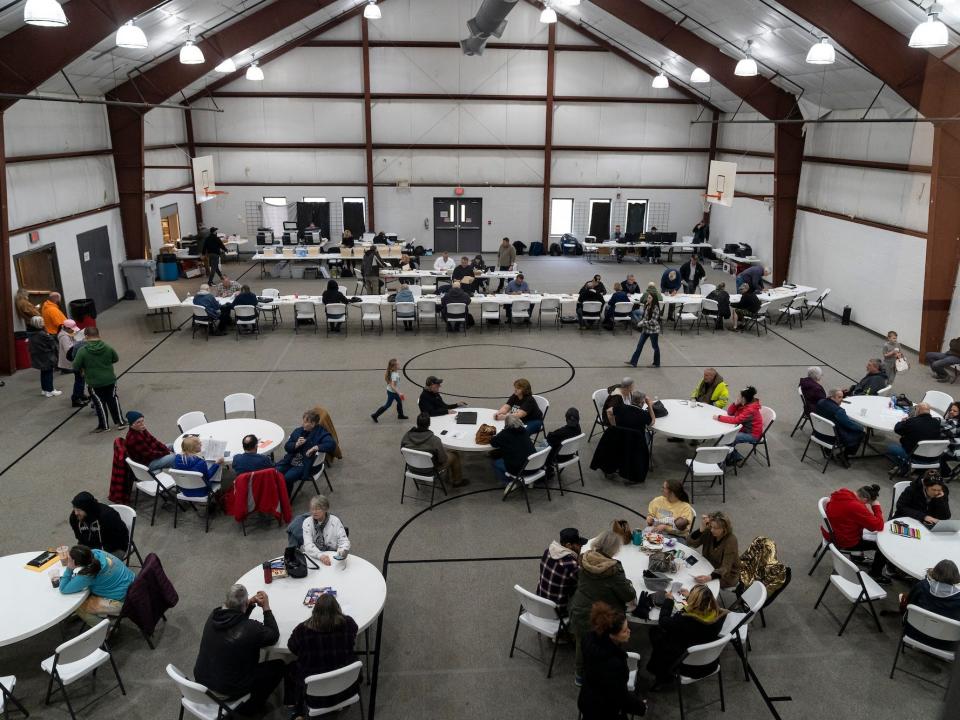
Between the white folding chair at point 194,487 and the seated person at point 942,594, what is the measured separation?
6277mm

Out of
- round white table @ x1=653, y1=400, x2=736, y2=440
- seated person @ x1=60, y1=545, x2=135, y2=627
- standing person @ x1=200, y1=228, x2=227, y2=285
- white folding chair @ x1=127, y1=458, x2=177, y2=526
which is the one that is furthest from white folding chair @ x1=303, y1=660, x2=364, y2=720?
standing person @ x1=200, y1=228, x2=227, y2=285

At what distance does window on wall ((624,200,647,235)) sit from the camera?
22.5 metres

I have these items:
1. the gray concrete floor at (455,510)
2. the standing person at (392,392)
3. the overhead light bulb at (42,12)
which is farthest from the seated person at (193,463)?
the overhead light bulb at (42,12)

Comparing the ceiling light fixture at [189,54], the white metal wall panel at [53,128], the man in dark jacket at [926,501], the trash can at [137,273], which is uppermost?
the ceiling light fixture at [189,54]

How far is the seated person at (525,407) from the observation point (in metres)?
8.00

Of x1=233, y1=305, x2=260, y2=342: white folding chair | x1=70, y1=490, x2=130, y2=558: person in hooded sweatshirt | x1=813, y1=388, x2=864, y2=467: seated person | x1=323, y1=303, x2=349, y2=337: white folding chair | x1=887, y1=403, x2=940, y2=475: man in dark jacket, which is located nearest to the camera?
x1=70, y1=490, x2=130, y2=558: person in hooded sweatshirt

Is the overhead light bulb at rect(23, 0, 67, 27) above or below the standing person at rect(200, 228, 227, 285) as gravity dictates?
above

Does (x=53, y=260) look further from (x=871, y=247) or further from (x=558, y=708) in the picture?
(x=871, y=247)

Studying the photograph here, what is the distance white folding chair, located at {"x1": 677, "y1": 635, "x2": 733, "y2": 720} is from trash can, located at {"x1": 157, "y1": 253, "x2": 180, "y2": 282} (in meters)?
17.3

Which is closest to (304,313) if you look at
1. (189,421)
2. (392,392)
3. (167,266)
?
(392,392)

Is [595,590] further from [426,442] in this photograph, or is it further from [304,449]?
[304,449]

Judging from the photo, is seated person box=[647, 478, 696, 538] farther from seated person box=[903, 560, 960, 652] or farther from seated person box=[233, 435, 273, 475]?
seated person box=[233, 435, 273, 475]

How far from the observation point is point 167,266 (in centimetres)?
1839

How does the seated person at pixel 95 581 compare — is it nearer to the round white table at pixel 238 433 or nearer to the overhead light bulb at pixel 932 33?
the round white table at pixel 238 433
